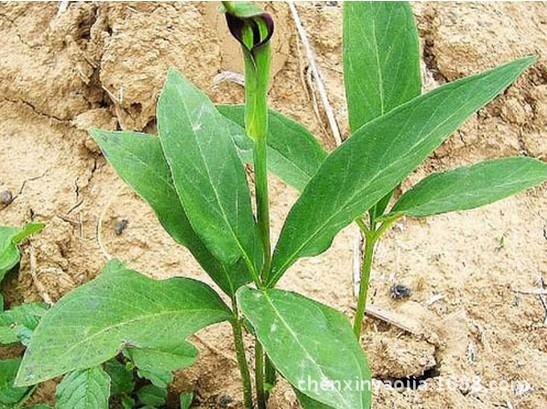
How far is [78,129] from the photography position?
191cm

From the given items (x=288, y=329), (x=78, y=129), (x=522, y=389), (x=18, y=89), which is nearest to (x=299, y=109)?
(x=78, y=129)

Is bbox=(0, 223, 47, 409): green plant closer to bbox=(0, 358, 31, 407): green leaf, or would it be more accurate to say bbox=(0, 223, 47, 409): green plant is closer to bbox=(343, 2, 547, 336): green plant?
bbox=(0, 358, 31, 407): green leaf

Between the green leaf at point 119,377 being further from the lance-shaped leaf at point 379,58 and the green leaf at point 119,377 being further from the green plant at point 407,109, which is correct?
the lance-shaped leaf at point 379,58

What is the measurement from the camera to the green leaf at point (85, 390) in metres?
1.41

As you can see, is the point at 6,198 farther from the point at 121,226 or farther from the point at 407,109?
the point at 407,109

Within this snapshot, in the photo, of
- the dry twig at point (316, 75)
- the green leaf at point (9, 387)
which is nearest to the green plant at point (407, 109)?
the dry twig at point (316, 75)

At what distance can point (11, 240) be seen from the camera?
5.26 ft

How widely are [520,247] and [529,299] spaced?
0.41 ft

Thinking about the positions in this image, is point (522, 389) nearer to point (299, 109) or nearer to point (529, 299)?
point (529, 299)

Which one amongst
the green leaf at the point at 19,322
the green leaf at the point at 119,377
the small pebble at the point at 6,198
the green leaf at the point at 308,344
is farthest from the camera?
the small pebble at the point at 6,198

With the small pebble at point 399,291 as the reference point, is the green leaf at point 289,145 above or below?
above

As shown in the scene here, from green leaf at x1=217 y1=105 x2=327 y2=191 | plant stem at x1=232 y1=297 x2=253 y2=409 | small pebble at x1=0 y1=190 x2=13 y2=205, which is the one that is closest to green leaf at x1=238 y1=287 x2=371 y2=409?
plant stem at x1=232 y1=297 x2=253 y2=409

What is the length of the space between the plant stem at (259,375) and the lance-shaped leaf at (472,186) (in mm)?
306

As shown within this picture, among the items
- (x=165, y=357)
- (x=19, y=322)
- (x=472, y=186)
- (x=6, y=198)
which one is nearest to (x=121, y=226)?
(x=6, y=198)
